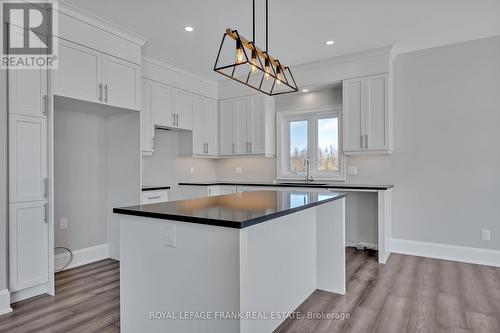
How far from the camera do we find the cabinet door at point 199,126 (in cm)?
494

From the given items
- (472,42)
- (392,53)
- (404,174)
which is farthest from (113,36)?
(472,42)

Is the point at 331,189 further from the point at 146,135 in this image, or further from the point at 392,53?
Answer: the point at 146,135

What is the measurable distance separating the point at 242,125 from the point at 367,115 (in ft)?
6.67

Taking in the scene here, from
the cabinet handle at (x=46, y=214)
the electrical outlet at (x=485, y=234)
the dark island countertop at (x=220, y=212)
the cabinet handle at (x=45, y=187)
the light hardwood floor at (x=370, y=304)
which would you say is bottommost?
the light hardwood floor at (x=370, y=304)

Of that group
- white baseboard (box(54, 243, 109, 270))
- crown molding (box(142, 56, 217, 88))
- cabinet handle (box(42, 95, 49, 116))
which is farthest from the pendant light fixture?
white baseboard (box(54, 243, 109, 270))

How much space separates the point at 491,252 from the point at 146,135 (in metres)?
4.49

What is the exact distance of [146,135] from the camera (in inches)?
162

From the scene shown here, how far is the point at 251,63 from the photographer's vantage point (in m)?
1.93

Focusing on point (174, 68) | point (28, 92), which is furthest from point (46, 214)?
point (174, 68)

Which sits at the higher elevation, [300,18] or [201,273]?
[300,18]

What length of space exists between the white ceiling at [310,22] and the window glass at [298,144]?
1253 millimetres

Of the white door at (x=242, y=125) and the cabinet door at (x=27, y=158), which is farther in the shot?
the white door at (x=242, y=125)

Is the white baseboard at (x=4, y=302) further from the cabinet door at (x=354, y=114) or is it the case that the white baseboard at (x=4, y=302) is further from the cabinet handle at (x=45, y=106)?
the cabinet door at (x=354, y=114)

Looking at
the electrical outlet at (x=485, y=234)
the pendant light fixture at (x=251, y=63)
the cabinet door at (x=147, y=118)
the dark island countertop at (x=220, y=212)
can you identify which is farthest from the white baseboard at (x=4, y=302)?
the electrical outlet at (x=485, y=234)
